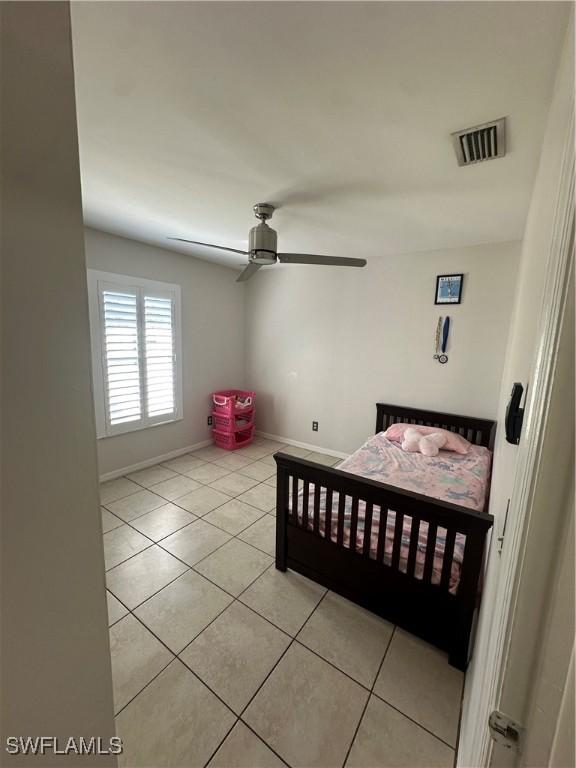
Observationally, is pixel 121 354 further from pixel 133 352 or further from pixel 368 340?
pixel 368 340

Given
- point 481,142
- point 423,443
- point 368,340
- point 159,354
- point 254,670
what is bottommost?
point 254,670

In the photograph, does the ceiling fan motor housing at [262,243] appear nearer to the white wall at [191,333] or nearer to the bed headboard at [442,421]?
the white wall at [191,333]

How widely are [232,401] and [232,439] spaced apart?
53 cm

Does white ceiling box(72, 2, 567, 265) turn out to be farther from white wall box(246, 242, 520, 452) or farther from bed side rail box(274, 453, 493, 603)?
bed side rail box(274, 453, 493, 603)

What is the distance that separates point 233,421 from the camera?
13.2ft

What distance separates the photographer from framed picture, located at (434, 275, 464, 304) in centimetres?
299

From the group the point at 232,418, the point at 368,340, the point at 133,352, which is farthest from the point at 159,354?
the point at 368,340

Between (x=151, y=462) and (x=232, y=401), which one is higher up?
(x=232, y=401)

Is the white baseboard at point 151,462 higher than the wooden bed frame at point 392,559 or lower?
lower

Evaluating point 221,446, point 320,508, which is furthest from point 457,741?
point 221,446

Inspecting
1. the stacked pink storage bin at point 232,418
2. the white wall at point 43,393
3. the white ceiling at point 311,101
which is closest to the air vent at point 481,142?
the white ceiling at point 311,101

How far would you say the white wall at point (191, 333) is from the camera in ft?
10.0

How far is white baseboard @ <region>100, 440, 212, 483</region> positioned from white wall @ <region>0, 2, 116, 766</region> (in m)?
2.87

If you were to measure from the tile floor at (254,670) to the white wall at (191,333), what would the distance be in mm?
1292
